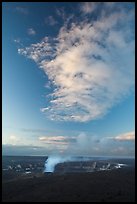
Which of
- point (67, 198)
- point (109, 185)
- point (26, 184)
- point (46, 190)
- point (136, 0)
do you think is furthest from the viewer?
point (26, 184)

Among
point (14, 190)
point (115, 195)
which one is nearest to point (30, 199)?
point (14, 190)

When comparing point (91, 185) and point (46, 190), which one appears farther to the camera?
point (91, 185)

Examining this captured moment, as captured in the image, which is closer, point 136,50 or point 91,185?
point 136,50

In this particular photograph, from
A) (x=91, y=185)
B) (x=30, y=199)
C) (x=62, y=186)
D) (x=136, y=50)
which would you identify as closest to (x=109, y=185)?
(x=91, y=185)

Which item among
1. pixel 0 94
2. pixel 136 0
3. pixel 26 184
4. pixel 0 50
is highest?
pixel 136 0

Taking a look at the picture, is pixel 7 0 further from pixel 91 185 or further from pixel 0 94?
pixel 91 185

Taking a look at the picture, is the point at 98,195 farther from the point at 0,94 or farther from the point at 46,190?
the point at 0,94

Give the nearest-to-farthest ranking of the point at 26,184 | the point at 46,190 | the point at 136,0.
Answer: the point at 136,0, the point at 46,190, the point at 26,184

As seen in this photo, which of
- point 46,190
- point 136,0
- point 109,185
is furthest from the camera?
point 109,185

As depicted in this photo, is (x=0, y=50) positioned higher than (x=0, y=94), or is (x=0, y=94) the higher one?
(x=0, y=50)
